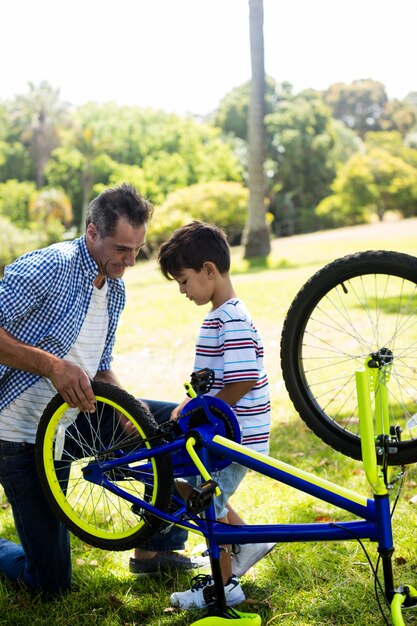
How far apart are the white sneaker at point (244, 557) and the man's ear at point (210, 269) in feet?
3.93

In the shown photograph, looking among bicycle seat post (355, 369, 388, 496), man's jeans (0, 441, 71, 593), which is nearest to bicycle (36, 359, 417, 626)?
bicycle seat post (355, 369, 388, 496)

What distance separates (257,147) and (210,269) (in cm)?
1465

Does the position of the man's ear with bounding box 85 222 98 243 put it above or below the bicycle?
above

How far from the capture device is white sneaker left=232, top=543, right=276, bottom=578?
3.33 metres

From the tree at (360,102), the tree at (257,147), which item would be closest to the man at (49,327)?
the tree at (257,147)

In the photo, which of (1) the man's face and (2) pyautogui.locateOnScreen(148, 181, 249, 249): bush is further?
(2) pyautogui.locateOnScreen(148, 181, 249, 249): bush

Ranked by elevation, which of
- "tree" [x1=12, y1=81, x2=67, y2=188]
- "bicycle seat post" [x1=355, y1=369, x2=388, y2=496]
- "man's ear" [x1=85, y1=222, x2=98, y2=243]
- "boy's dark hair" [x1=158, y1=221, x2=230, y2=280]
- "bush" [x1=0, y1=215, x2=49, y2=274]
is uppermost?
"tree" [x1=12, y1=81, x2=67, y2=188]

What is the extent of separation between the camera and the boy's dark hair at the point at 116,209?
3.21 metres

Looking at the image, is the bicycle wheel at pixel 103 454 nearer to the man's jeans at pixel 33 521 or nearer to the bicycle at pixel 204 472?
the bicycle at pixel 204 472

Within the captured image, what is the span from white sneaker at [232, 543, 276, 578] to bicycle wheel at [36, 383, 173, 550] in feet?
1.54

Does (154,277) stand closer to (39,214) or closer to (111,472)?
(111,472)

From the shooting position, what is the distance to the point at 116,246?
128 inches

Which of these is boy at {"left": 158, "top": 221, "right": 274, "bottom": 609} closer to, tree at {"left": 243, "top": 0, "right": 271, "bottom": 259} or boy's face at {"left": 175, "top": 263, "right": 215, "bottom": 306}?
boy's face at {"left": 175, "top": 263, "right": 215, "bottom": 306}

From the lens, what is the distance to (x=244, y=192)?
2720 cm
